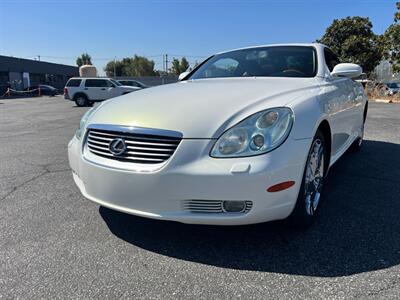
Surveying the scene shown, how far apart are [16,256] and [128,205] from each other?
894 millimetres

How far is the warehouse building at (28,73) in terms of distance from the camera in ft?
135

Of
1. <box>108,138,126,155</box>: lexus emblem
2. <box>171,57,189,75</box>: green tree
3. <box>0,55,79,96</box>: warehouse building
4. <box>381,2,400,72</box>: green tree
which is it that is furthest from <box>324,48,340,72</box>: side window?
<box>171,57,189,75</box>: green tree

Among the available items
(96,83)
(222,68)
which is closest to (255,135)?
(222,68)

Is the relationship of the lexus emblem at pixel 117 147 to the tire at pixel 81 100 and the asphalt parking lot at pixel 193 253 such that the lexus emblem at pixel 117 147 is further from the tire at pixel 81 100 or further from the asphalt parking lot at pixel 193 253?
the tire at pixel 81 100

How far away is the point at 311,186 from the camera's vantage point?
2891mm

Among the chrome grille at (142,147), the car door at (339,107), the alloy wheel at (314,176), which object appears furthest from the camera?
the car door at (339,107)

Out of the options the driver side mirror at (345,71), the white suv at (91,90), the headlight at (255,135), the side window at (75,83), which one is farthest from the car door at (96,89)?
the headlight at (255,135)

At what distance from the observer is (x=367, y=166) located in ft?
15.6

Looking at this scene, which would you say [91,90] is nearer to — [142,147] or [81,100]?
[81,100]

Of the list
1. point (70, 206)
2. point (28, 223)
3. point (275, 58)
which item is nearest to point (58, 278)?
point (28, 223)

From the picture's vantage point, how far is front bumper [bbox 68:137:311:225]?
2.22 m

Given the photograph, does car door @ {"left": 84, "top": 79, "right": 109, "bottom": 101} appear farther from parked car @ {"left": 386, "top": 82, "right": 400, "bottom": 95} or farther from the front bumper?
the front bumper

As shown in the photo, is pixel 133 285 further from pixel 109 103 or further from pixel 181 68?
pixel 181 68

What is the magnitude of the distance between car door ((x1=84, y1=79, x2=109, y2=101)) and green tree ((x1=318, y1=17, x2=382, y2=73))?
54.1 ft
